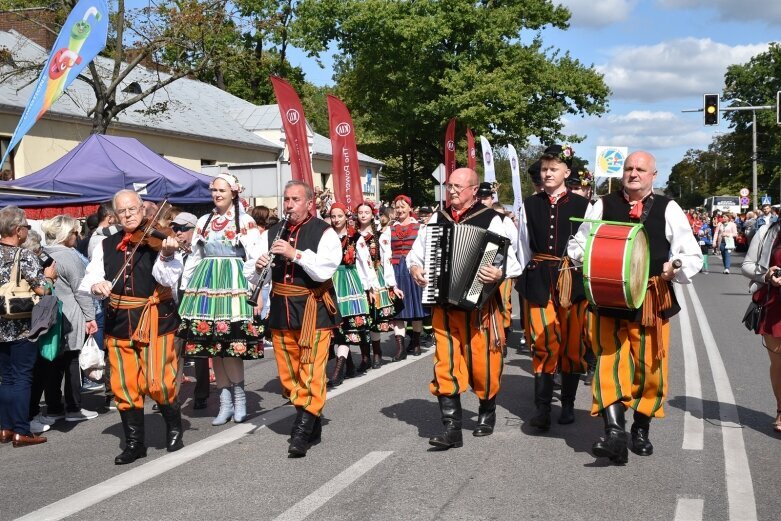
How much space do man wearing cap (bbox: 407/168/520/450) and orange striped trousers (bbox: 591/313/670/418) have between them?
83cm

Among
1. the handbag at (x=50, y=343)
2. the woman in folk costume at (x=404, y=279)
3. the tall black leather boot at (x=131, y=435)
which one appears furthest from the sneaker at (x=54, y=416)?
the woman in folk costume at (x=404, y=279)

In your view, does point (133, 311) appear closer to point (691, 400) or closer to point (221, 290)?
point (221, 290)

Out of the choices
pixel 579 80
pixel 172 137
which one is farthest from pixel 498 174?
pixel 172 137

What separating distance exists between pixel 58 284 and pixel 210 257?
1.77 metres

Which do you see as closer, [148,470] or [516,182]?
[148,470]

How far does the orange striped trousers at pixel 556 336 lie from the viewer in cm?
713

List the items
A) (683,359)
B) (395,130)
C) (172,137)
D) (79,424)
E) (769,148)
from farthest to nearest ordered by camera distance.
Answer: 1. (769,148)
2. (395,130)
3. (172,137)
4. (683,359)
5. (79,424)

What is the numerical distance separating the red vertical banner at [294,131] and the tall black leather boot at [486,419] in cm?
688

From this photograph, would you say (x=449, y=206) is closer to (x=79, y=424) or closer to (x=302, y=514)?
(x=302, y=514)

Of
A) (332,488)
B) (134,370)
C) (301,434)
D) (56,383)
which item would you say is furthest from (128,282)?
(56,383)

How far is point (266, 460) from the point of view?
21.0 feet

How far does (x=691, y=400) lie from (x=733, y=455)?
2025mm

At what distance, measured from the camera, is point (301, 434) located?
21.2 feet

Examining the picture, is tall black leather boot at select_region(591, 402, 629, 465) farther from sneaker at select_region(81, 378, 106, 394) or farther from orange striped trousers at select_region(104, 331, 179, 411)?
sneaker at select_region(81, 378, 106, 394)
